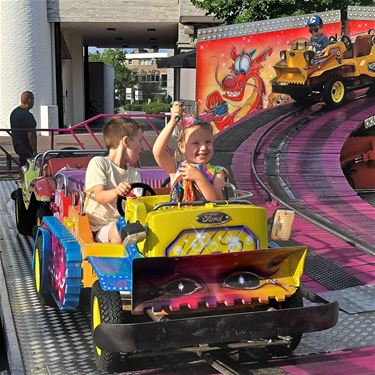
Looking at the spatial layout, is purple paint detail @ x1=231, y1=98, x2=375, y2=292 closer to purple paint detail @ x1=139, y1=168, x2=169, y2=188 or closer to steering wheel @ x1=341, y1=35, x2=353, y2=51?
steering wheel @ x1=341, y1=35, x2=353, y2=51

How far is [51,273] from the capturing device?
13.7ft

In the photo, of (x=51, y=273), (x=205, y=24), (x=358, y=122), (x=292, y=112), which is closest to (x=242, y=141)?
(x=292, y=112)

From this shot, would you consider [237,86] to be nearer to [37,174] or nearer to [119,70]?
[37,174]

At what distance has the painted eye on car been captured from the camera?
308 cm

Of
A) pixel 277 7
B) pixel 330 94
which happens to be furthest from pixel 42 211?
pixel 277 7

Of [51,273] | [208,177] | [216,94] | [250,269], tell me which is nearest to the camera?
[250,269]

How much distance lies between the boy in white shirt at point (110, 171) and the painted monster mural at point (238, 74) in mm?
7287

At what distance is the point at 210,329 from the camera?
2.98 m

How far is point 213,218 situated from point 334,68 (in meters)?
7.76

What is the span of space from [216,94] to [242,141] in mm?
1746

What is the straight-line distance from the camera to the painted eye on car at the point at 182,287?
3.08m

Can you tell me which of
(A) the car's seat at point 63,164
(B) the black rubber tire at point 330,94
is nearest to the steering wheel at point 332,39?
(B) the black rubber tire at point 330,94

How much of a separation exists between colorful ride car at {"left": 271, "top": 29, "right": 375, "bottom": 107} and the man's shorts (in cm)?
726

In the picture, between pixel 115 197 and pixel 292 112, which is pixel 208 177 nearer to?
pixel 115 197
